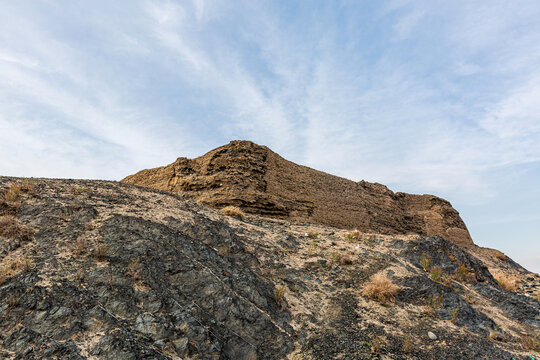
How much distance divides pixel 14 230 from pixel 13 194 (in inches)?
64.1

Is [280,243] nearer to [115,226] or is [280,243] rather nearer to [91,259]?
[115,226]

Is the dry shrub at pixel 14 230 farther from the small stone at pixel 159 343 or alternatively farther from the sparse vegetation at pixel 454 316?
Result: the sparse vegetation at pixel 454 316

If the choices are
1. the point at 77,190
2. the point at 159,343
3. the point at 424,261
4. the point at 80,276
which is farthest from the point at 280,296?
the point at 77,190

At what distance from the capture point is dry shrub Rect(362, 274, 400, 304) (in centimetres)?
763

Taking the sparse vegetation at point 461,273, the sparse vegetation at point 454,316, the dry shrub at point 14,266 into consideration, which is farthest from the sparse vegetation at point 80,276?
the sparse vegetation at point 461,273

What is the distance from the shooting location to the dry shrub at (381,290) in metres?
7.63

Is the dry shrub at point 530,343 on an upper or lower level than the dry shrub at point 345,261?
lower

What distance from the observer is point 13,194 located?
7.07 m

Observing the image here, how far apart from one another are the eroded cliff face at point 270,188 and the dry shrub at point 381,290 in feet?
25.1

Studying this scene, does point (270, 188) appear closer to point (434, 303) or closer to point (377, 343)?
point (434, 303)

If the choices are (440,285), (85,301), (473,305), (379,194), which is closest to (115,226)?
(85,301)

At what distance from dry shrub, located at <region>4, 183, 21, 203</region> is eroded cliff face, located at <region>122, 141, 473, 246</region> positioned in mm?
7875

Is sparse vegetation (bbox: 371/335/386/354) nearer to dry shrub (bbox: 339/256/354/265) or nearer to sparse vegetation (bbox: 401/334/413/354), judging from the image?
sparse vegetation (bbox: 401/334/413/354)

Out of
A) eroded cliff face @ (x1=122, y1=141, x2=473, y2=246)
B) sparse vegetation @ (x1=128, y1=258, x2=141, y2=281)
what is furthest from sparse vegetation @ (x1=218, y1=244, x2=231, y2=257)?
eroded cliff face @ (x1=122, y1=141, x2=473, y2=246)
